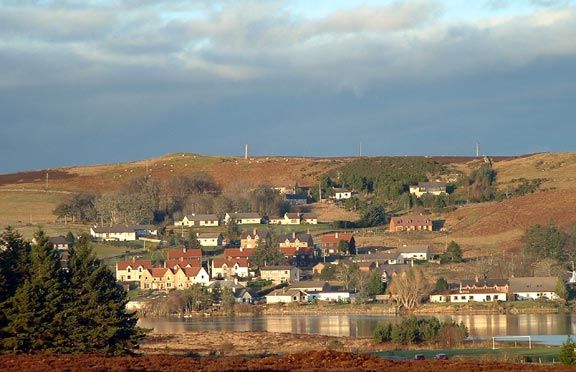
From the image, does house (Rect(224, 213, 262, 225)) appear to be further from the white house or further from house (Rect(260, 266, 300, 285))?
house (Rect(260, 266, 300, 285))

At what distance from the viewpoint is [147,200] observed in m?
124

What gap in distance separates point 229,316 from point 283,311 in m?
4.10

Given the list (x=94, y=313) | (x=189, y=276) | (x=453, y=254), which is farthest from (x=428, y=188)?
(x=94, y=313)

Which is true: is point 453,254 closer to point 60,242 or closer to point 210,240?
point 210,240

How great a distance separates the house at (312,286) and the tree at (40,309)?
4500 cm

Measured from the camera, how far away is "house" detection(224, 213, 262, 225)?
118438 millimetres

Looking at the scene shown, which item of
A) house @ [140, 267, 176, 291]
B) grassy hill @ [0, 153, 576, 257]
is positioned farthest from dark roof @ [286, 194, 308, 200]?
A: house @ [140, 267, 176, 291]

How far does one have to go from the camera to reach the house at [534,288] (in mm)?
81256

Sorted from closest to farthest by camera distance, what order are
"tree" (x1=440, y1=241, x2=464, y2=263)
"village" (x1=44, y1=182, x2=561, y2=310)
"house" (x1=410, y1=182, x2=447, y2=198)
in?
1. "village" (x1=44, y1=182, x2=561, y2=310)
2. "tree" (x1=440, y1=241, x2=464, y2=263)
3. "house" (x1=410, y1=182, x2=447, y2=198)

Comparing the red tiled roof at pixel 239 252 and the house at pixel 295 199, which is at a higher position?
the house at pixel 295 199

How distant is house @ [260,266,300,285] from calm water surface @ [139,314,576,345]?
1251 cm

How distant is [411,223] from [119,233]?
26.5 metres

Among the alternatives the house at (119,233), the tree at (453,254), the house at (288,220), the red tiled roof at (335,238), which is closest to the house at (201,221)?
the house at (288,220)

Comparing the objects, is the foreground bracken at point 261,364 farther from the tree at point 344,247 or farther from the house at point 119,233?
the house at point 119,233
